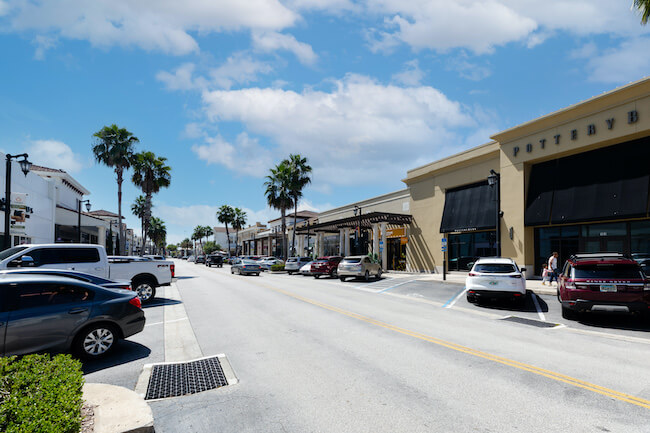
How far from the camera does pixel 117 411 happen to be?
13.2 feet

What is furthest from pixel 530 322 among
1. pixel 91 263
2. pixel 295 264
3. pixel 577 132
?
pixel 295 264

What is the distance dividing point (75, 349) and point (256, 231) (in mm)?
81204

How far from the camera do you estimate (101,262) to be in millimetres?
12266

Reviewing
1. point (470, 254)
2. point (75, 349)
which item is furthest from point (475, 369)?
point (470, 254)

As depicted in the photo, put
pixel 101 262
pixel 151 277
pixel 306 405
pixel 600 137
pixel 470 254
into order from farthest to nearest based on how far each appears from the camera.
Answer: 1. pixel 470 254
2. pixel 600 137
3. pixel 151 277
4. pixel 101 262
5. pixel 306 405

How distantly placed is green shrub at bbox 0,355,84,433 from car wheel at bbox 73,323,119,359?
8.76 ft

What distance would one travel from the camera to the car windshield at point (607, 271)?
9898mm

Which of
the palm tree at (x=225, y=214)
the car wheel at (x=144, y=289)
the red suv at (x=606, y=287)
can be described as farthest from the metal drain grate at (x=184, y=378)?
the palm tree at (x=225, y=214)

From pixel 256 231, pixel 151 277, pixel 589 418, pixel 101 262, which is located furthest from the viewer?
pixel 256 231

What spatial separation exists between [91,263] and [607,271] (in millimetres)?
15307

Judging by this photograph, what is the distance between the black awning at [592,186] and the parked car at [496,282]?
8.63 metres

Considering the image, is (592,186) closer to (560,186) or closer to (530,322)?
(560,186)

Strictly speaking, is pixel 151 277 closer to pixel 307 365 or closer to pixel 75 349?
pixel 75 349

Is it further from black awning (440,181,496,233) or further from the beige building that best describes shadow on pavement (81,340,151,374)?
black awning (440,181,496,233)
